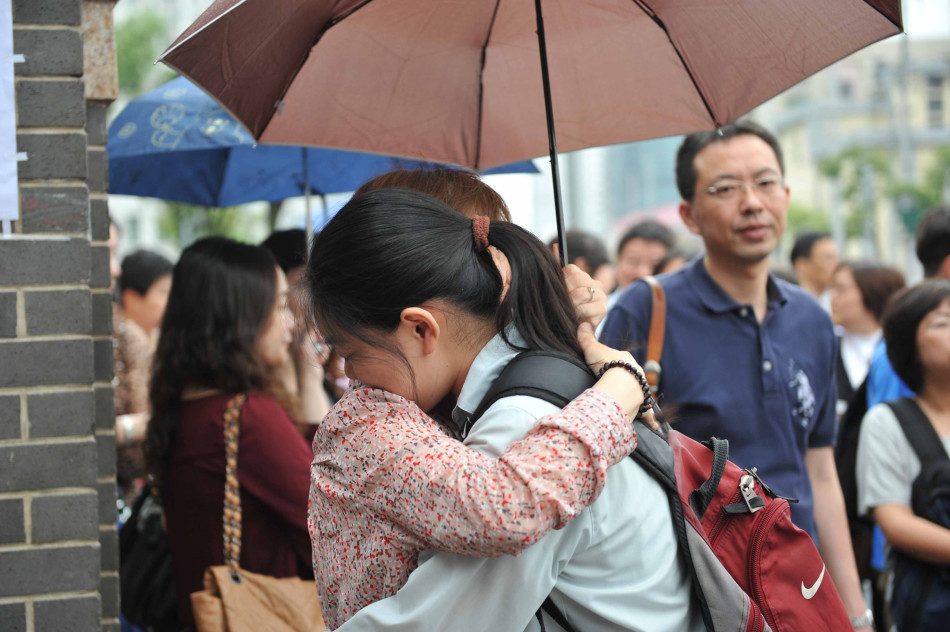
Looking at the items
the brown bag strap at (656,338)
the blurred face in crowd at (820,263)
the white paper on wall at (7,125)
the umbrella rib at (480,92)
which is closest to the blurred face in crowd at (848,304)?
the blurred face in crowd at (820,263)

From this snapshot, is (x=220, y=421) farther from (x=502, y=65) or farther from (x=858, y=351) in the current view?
(x=858, y=351)

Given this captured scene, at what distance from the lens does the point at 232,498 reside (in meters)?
3.00

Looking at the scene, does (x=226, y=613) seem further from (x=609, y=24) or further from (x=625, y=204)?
(x=625, y=204)

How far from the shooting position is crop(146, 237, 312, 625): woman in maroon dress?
3020 mm

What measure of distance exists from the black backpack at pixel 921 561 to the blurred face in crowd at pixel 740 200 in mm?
919

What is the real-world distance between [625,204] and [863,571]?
10218 cm

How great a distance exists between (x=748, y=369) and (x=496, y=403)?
200 cm

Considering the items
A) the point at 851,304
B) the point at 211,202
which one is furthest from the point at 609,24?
the point at 851,304

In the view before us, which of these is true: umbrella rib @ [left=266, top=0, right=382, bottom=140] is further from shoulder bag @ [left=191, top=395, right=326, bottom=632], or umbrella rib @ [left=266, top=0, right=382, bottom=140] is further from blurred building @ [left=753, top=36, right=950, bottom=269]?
blurred building @ [left=753, top=36, right=950, bottom=269]

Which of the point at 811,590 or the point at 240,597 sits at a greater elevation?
the point at 811,590

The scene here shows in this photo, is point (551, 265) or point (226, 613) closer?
point (551, 265)

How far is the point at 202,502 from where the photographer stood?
10.2 feet

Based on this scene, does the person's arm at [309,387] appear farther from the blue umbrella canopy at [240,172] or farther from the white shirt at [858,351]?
the white shirt at [858,351]

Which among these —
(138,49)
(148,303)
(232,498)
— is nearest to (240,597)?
(232,498)
